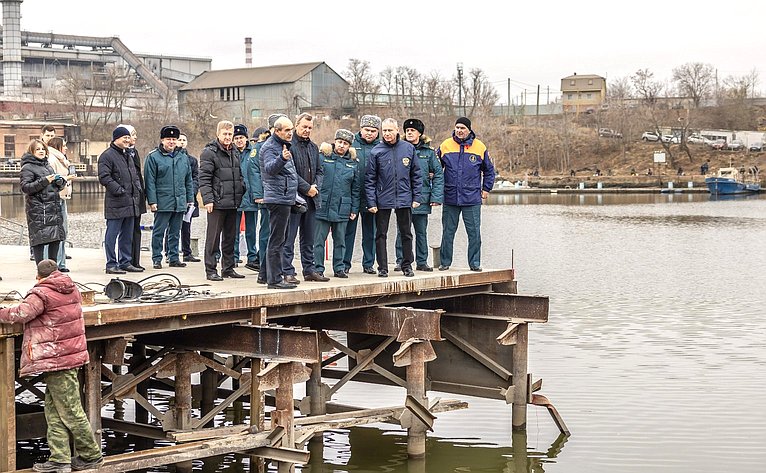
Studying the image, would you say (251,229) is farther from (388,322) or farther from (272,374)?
(272,374)

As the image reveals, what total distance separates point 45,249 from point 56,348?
431 centimetres

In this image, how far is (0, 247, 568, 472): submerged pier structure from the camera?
10.1 m

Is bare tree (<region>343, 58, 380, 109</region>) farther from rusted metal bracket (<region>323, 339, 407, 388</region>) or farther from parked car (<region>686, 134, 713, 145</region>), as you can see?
rusted metal bracket (<region>323, 339, 407, 388</region>)

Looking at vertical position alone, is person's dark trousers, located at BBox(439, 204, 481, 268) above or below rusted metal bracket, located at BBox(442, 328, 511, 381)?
above

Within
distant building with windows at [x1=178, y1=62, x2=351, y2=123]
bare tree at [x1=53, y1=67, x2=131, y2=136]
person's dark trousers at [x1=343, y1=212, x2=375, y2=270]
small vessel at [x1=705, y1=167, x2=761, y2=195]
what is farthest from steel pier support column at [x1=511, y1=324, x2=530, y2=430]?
distant building with windows at [x1=178, y1=62, x2=351, y2=123]

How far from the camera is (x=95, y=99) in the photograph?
103 meters

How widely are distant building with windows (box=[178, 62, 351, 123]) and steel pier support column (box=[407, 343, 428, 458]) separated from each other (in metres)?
85.4

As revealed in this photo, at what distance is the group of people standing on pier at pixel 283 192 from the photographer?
12.2 meters

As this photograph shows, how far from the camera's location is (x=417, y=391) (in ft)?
40.3

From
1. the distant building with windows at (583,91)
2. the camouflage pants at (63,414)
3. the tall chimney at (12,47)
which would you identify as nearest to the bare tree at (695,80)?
the distant building with windows at (583,91)

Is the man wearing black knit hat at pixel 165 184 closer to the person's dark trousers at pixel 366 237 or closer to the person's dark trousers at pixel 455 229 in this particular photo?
the person's dark trousers at pixel 366 237

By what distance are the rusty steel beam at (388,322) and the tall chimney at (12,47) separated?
4005 inches

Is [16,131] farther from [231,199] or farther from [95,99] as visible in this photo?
[231,199]

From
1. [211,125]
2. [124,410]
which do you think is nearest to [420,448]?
[124,410]
